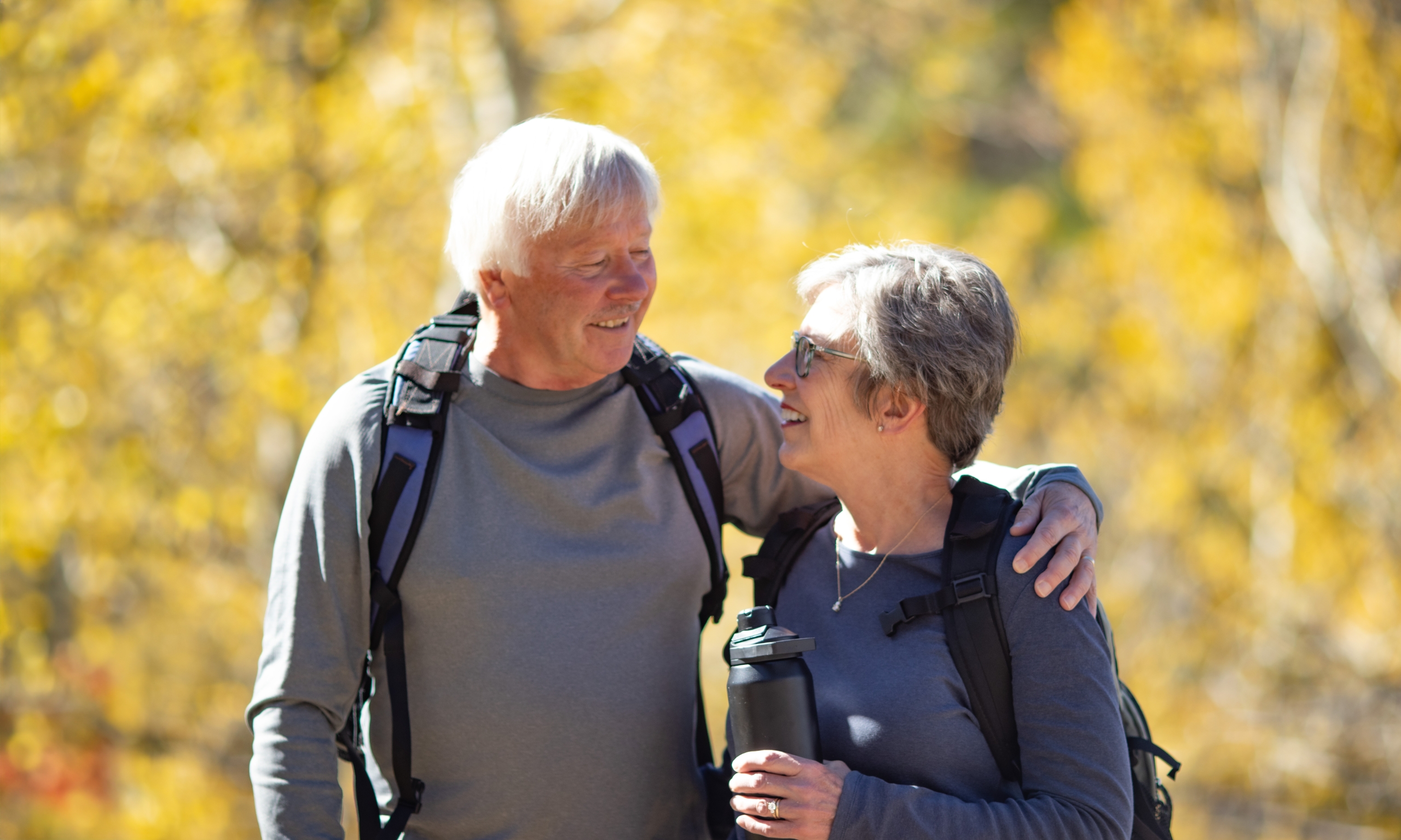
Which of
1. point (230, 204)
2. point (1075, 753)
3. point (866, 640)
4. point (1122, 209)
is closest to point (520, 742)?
point (866, 640)

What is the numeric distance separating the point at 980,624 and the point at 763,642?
0.33 metres

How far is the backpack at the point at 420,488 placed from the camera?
1.86m

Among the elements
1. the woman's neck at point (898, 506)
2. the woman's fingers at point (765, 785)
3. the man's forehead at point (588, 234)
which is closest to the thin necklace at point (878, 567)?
the woman's neck at point (898, 506)

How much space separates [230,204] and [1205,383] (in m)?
5.42

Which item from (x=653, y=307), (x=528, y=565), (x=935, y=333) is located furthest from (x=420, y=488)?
(x=653, y=307)

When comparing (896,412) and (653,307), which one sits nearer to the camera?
→ (896,412)

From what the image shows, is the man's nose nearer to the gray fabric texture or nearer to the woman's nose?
the woman's nose

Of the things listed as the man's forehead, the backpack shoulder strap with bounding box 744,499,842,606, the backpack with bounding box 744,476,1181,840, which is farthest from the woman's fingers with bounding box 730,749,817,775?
the man's forehead

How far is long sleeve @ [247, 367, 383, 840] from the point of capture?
176 cm

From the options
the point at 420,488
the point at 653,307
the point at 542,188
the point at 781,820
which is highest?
the point at 653,307

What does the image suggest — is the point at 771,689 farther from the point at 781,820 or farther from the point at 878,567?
the point at 878,567

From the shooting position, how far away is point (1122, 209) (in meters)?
7.34

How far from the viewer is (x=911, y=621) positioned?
1721mm

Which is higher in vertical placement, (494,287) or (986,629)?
(494,287)
